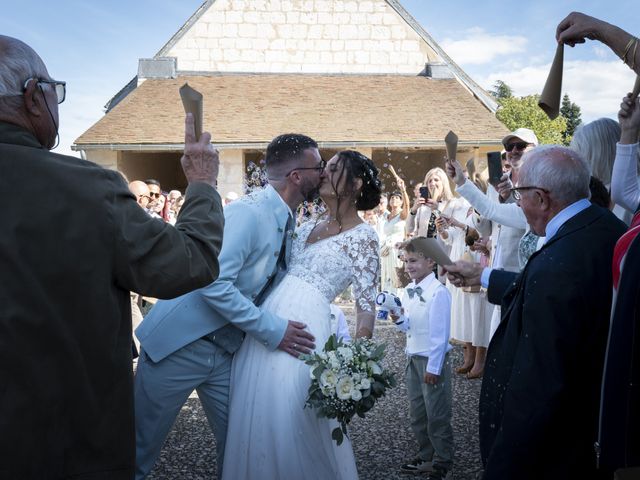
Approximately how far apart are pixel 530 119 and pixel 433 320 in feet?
143

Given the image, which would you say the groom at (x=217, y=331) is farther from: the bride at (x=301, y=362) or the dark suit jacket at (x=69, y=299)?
the dark suit jacket at (x=69, y=299)

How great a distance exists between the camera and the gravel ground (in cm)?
457

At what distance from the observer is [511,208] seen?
198 inches

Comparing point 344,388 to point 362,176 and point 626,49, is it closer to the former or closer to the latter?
point 362,176

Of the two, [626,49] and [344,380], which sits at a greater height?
[626,49]

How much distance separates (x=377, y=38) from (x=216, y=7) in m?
6.11

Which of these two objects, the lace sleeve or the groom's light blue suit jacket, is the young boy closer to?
the lace sleeve

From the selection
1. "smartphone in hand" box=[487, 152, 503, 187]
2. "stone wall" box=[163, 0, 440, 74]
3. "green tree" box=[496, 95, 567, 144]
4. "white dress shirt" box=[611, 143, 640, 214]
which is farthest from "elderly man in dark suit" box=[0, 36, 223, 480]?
"green tree" box=[496, 95, 567, 144]

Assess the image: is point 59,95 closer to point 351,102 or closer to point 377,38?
point 351,102

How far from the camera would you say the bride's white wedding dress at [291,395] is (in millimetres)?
2846

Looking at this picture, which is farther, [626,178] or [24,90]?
[626,178]

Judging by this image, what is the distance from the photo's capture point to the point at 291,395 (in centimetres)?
292

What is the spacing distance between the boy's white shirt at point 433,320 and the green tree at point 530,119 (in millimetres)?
41306

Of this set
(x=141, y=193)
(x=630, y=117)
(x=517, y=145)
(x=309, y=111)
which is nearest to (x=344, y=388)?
(x=630, y=117)
